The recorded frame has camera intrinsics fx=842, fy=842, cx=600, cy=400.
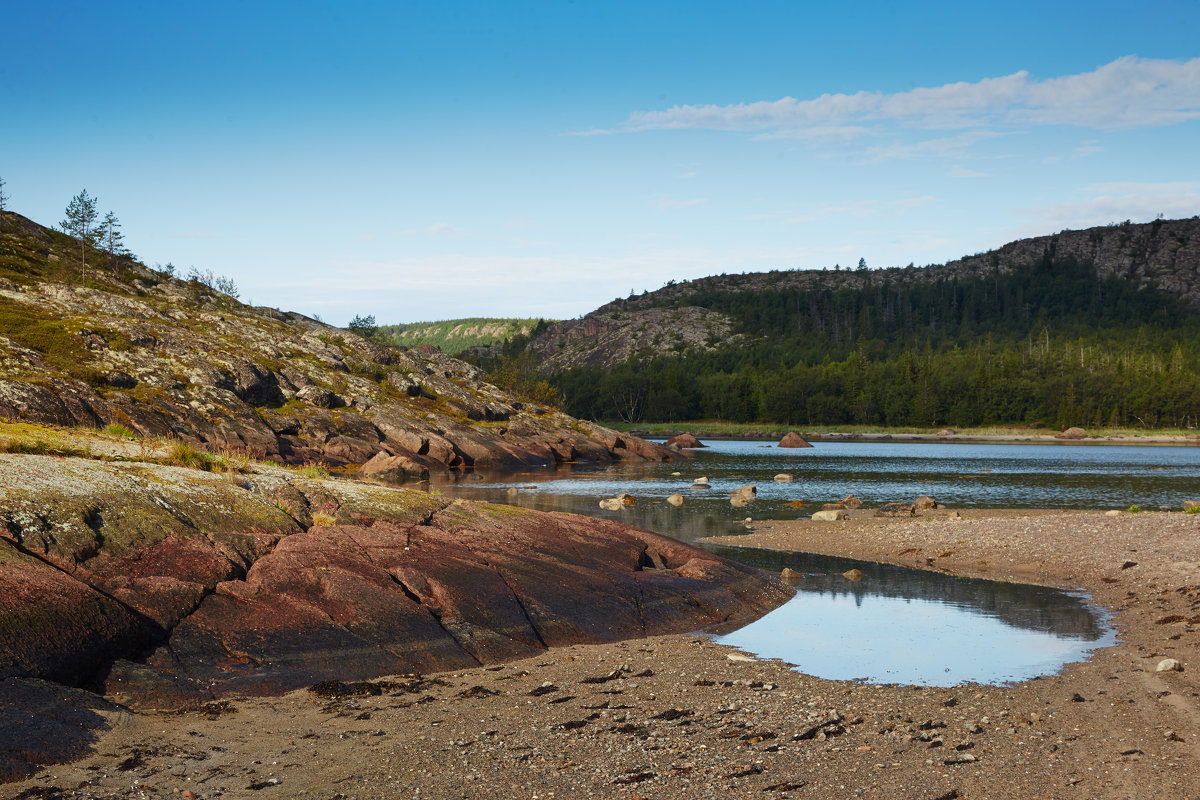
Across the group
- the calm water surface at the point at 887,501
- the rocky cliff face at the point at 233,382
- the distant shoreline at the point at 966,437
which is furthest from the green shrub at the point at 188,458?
the distant shoreline at the point at 966,437

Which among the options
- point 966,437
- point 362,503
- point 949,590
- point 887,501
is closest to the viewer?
point 362,503

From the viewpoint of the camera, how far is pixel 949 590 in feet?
95.7

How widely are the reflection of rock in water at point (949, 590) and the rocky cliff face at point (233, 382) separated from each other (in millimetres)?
39725

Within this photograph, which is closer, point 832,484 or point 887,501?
point 887,501

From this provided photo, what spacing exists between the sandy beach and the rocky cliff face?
43.3 meters

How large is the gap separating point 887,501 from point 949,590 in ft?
93.8

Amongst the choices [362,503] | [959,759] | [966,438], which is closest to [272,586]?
[362,503]

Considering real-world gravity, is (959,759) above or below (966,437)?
above

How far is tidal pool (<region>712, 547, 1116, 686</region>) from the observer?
763 inches

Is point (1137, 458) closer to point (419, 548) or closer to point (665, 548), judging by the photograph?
point (665, 548)

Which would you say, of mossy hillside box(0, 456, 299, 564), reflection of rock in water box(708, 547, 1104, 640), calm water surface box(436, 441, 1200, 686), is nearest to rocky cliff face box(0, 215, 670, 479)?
calm water surface box(436, 441, 1200, 686)

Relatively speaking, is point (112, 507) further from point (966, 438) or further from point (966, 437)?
point (966, 437)

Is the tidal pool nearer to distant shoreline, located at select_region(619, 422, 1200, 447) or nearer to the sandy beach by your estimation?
the sandy beach

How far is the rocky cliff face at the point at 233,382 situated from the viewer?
6669cm
